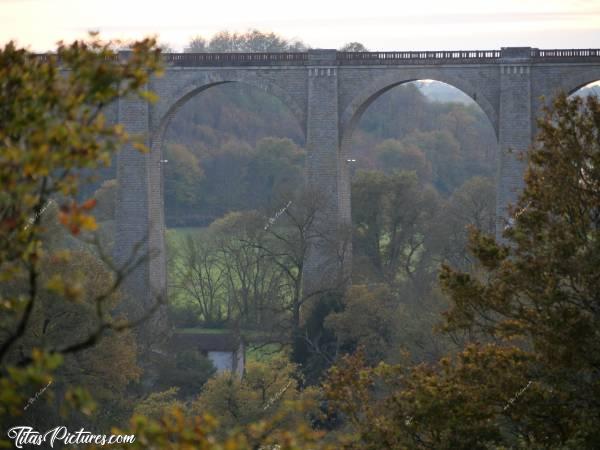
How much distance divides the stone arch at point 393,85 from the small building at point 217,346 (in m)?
7.37

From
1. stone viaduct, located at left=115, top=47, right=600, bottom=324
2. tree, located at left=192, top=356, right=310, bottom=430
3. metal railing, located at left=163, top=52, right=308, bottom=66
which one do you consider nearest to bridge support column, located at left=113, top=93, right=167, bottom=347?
stone viaduct, located at left=115, top=47, right=600, bottom=324

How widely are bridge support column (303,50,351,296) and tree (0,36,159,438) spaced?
2702cm

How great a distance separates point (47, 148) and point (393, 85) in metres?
28.7

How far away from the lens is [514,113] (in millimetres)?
31516

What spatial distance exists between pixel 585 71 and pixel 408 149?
124ft

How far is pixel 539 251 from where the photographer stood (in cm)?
Result: 1152

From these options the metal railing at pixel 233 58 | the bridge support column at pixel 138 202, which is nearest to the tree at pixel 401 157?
the metal railing at pixel 233 58

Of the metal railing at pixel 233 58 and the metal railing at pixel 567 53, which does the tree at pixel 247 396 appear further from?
the metal railing at pixel 567 53

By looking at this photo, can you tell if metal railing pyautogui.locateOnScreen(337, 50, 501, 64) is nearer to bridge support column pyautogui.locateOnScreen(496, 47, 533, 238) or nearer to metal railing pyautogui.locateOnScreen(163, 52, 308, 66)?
bridge support column pyautogui.locateOnScreen(496, 47, 533, 238)

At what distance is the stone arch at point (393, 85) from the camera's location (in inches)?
1278

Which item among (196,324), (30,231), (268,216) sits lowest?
(196,324)

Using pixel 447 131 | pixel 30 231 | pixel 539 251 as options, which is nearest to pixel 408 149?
pixel 447 131

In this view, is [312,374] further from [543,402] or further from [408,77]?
[543,402]

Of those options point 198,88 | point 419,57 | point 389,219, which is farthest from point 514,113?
point 389,219
